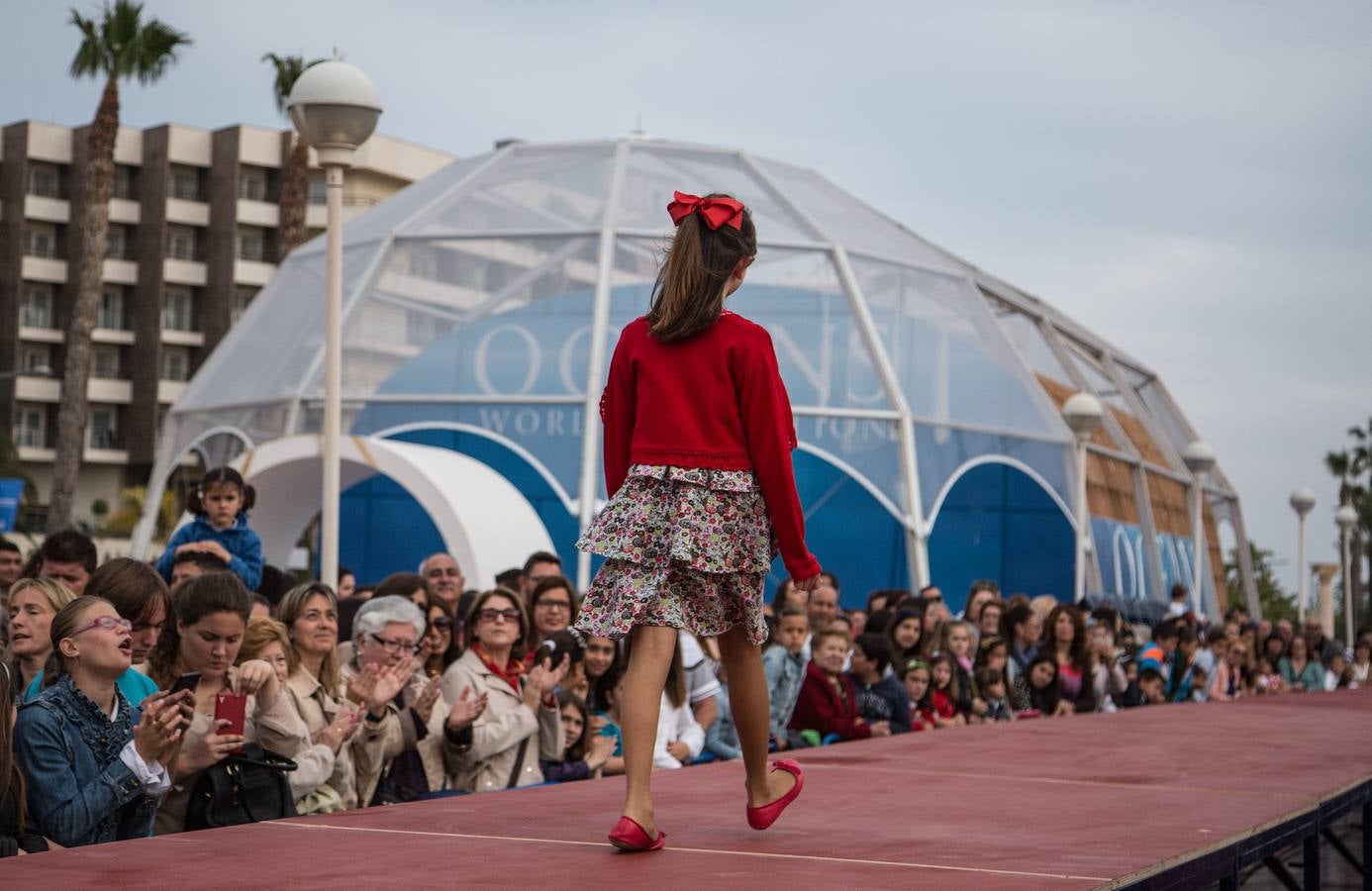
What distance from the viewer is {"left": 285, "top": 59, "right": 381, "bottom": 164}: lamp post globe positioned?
374 inches

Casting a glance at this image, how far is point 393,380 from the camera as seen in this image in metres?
21.0

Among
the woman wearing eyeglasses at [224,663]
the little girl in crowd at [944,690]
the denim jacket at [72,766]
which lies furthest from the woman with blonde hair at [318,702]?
the little girl in crowd at [944,690]

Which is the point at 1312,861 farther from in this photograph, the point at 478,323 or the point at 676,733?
the point at 478,323

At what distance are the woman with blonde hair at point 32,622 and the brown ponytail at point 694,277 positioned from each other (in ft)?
8.17

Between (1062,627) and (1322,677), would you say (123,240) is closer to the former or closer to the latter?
(1322,677)

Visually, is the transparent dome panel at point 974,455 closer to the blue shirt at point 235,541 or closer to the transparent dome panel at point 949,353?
the transparent dome panel at point 949,353

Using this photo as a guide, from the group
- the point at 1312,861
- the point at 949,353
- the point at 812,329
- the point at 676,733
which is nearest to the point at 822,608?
the point at 676,733

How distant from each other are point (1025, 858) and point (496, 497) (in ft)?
39.3

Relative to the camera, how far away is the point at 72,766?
4664 millimetres

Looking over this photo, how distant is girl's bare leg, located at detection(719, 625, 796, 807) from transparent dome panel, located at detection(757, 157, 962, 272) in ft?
60.3

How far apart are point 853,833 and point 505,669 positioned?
2885mm

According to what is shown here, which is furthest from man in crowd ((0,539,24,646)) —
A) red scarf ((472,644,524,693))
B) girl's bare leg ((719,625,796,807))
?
girl's bare leg ((719,625,796,807))

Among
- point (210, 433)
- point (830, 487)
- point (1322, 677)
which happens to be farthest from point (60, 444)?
point (1322, 677)

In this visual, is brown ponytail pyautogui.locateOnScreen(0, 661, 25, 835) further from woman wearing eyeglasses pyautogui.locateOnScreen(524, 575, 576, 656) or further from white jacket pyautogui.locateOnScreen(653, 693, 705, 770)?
woman wearing eyeglasses pyautogui.locateOnScreen(524, 575, 576, 656)
